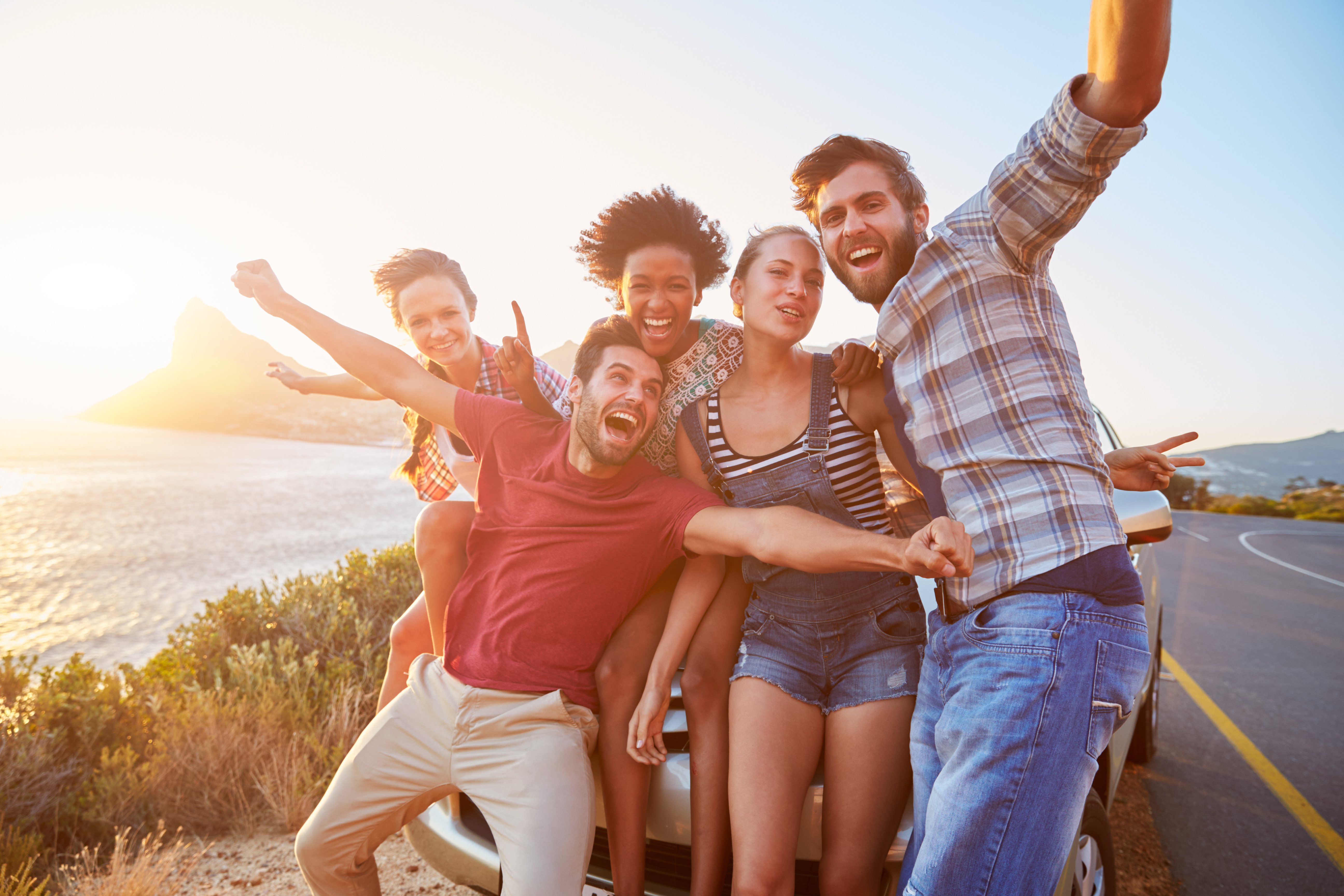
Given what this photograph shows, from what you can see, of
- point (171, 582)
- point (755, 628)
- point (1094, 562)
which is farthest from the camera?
point (171, 582)

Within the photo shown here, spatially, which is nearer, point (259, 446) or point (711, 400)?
point (711, 400)

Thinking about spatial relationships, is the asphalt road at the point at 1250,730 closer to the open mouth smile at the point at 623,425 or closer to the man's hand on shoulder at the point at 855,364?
the man's hand on shoulder at the point at 855,364

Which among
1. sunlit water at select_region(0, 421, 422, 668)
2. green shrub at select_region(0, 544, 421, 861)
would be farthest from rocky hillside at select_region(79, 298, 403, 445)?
green shrub at select_region(0, 544, 421, 861)

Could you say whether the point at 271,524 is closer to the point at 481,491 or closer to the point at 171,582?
the point at 171,582

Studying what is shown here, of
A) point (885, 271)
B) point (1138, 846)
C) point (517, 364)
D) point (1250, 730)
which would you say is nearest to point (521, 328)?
point (517, 364)

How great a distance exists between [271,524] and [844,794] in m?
29.7

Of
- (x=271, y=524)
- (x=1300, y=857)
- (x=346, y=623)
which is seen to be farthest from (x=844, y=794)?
(x=271, y=524)

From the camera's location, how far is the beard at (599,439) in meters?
2.35

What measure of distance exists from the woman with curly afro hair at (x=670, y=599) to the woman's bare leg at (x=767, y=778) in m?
0.07

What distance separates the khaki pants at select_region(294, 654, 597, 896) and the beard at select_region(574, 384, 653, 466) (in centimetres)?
76

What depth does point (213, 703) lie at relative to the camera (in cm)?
369

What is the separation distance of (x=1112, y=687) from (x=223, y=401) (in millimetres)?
100073

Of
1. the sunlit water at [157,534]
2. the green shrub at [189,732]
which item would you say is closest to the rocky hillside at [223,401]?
the sunlit water at [157,534]

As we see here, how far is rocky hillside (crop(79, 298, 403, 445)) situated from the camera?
229ft
